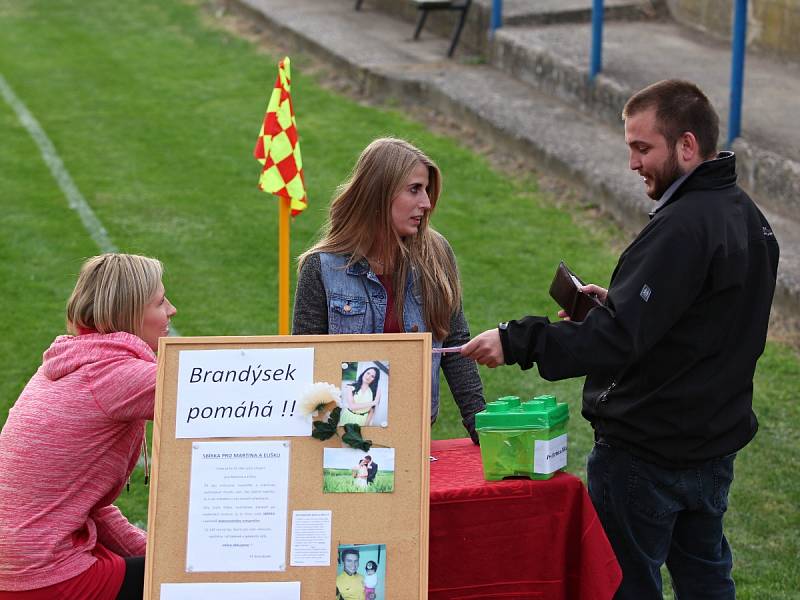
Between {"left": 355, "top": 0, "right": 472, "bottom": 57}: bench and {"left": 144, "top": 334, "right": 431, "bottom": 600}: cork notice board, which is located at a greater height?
{"left": 144, "top": 334, "right": 431, "bottom": 600}: cork notice board

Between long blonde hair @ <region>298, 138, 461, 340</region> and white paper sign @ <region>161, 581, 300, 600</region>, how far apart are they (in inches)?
48.2

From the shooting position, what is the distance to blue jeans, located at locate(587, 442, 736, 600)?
4.24m

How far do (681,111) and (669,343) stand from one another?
2.36 ft

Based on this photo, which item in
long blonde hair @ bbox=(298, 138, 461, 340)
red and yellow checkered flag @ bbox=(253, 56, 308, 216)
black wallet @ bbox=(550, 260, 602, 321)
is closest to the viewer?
black wallet @ bbox=(550, 260, 602, 321)

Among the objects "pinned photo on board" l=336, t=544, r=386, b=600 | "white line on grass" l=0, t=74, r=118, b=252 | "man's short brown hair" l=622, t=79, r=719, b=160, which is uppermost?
"man's short brown hair" l=622, t=79, r=719, b=160

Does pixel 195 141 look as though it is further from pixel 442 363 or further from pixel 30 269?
pixel 442 363

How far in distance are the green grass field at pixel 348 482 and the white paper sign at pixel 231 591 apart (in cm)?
31

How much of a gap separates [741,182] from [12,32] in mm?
10878

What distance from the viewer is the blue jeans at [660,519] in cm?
424

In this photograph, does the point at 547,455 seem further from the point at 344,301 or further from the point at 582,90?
the point at 582,90

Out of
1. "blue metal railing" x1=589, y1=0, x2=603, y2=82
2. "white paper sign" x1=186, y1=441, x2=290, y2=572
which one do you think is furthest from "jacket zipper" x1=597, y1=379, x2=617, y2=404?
"blue metal railing" x1=589, y1=0, x2=603, y2=82

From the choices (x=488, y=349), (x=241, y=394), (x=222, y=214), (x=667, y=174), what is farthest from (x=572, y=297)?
(x=222, y=214)

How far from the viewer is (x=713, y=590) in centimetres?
445

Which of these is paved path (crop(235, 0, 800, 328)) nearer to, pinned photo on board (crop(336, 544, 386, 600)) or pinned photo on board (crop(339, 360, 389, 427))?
pinned photo on board (crop(339, 360, 389, 427))
